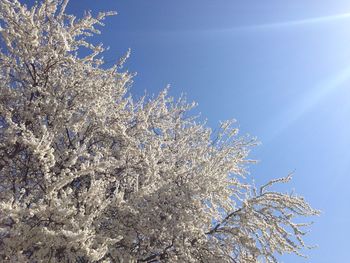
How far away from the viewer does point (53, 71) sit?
9711 mm

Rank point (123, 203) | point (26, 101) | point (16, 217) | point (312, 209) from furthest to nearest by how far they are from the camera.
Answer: point (312, 209), point (26, 101), point (123, 203), point (16, 217)

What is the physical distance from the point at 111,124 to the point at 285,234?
449 centimetres

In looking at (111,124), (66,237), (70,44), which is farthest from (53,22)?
(66,237)

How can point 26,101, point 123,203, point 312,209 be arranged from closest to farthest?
point 123,203 → point 26,101 → point 312,209

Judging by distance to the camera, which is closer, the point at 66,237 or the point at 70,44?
the point at 66,237

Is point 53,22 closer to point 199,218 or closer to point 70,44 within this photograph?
point 70,44

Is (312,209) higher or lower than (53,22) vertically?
lower

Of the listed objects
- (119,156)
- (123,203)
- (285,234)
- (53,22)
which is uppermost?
(53,22)

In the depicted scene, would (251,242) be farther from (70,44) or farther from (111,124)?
(70,44)

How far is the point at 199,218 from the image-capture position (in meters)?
9.52

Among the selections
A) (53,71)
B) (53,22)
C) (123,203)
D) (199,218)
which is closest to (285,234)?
(199,218)

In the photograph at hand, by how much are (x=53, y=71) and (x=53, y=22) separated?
1.02 m

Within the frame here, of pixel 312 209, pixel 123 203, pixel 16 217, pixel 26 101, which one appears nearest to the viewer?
pixel 16 217

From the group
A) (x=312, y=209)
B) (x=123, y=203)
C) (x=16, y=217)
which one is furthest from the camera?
(x=312, y=209)
